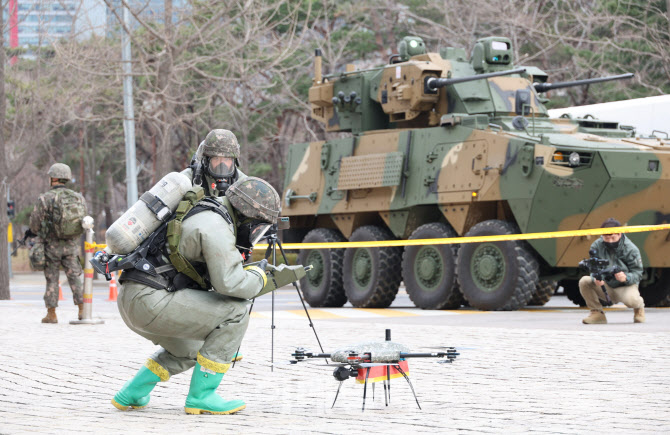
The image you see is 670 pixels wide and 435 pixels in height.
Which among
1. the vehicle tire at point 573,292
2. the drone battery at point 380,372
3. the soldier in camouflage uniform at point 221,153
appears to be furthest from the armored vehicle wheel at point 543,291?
the drone battery at point 380,372

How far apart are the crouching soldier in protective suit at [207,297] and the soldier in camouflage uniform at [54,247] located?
8087mm

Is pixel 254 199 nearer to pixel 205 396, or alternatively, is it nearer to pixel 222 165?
pixel 205 396

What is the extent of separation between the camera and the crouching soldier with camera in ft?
48.1

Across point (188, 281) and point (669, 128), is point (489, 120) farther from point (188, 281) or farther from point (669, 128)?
point (188, 281)

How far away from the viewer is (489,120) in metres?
18.7

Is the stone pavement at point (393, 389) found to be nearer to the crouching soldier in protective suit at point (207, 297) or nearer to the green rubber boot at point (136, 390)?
the green rubber boot at point (136, 390)

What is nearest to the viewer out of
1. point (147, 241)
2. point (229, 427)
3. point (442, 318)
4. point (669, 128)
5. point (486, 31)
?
point (229, 427)

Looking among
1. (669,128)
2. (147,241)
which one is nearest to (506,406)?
(147,241)

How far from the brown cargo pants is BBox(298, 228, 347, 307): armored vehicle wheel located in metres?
6.89

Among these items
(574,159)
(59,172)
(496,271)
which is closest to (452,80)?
(574,159)

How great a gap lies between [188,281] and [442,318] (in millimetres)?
9398

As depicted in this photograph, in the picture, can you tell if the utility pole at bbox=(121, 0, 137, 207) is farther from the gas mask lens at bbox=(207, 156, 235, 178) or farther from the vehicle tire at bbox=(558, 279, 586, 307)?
the gas mask lens at bbox=(207, 156, 235, 178)

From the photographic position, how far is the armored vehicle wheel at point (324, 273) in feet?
69.3

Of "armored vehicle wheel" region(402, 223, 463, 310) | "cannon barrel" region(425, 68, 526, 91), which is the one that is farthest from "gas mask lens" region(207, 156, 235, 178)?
"cannon barrel" region(425, 68, 526, 91)
